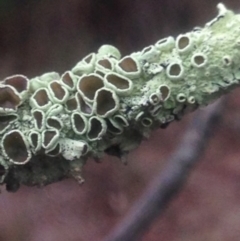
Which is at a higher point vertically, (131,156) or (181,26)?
(181,26)

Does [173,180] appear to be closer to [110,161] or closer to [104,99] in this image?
[104,99]

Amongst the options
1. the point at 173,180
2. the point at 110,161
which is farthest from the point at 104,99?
the point at 110,161

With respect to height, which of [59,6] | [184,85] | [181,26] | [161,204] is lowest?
[161,204]

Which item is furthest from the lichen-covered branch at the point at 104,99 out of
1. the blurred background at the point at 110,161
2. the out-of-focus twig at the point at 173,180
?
the blurred background at the point at 110,161

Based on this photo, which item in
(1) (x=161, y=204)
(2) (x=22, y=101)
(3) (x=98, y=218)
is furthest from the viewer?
(3) (x=98, y=218)

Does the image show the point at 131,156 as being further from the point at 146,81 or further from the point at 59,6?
the point at 146,81

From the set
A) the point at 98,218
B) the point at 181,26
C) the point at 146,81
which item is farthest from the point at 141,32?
the point at 146,81
